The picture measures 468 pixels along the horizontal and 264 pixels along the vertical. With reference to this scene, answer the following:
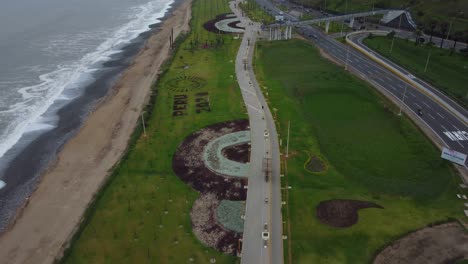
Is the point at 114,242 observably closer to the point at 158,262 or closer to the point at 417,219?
the point at 158,262

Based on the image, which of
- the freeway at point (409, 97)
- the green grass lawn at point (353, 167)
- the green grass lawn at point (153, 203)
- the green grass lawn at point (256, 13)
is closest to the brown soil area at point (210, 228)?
the green grass lawn at point (153, 203)

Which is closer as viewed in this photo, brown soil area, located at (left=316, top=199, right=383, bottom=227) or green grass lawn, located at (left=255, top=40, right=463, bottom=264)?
green grass lawn, located at (left=255, top=40, right=463, bottom=264)

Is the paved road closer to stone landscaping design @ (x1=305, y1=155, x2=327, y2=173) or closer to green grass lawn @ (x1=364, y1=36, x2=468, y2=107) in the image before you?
stone landscaping design @ (x1=305, y1=155, x2=327, y2=173)

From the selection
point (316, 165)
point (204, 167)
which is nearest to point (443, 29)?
point (316, 165)

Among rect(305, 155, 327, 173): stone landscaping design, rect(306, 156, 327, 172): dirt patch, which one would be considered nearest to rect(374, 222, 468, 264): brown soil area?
rect(305, 155, 327, 173): stone landscaping design

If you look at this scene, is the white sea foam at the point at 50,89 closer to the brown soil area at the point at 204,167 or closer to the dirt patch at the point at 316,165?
the brown soil area at the point at 204,167
